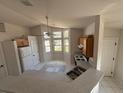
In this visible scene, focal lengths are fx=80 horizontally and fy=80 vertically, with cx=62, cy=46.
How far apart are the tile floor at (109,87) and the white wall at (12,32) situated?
4.78 meters

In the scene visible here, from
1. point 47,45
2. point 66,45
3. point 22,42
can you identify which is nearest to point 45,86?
point 22,42

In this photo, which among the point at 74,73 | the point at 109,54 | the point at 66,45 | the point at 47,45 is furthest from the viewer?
the point at 47,45

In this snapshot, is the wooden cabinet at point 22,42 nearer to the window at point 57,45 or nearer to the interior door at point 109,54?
the window at point 57,45

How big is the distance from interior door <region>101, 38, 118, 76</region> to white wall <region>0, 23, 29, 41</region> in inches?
186

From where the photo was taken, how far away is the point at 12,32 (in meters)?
4.29

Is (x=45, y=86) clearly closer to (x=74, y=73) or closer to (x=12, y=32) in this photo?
(x=74, y=73)

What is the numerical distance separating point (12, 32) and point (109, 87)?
532cm

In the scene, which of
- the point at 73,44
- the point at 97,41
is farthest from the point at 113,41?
the point at 73,44

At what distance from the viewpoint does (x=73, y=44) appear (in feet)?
18.1

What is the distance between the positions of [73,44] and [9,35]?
376 centimetres

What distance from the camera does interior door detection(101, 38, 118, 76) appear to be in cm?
382

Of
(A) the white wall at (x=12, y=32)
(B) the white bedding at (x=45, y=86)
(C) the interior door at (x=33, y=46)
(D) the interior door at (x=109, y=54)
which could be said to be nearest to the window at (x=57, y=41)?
(C) the interior door at (x=33, y=46)

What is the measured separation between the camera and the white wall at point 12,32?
377cm

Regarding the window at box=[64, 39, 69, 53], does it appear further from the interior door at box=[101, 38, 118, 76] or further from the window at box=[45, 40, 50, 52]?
the interior door at box=[101, 38, 118, 76]
